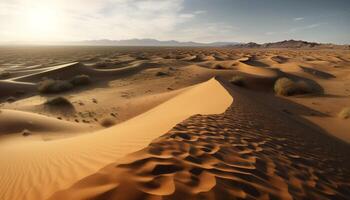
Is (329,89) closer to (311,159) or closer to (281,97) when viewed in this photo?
(281,97)

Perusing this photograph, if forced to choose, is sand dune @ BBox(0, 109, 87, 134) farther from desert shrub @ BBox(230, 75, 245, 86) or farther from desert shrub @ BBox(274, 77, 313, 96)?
desert shrub @ BBox(274, 77, 313, 96)

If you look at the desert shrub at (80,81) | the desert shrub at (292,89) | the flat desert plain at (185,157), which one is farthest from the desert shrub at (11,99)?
the desert shrub at (292,89)

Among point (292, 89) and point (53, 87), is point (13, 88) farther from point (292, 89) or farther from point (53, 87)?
point (292, 89)

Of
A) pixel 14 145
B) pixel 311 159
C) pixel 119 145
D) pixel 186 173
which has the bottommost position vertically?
pixel 14 145

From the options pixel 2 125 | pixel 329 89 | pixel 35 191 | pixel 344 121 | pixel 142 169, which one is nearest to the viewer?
pixel 142 169

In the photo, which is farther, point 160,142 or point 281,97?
point 281,97

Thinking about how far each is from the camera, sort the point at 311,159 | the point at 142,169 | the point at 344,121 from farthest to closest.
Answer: the point at 344,121
the point at 311,159
the point at 142,169

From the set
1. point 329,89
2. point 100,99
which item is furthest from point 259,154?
point 329,89

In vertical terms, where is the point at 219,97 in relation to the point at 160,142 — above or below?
below

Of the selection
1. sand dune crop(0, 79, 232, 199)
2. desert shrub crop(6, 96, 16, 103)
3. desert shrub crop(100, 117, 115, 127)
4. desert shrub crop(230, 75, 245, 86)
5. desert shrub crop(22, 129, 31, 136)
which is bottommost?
desert shrub crop(6, 96, 16, 103)

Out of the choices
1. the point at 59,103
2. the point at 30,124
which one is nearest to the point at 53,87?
the point at 59,103

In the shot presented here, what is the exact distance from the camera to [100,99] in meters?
17.7

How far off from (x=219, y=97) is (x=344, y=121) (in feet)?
17.5

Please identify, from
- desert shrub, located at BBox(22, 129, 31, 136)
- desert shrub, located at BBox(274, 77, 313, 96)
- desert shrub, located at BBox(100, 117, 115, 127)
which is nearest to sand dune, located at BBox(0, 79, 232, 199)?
desert shrub, located at BBox(22, 129, 31, 136)
